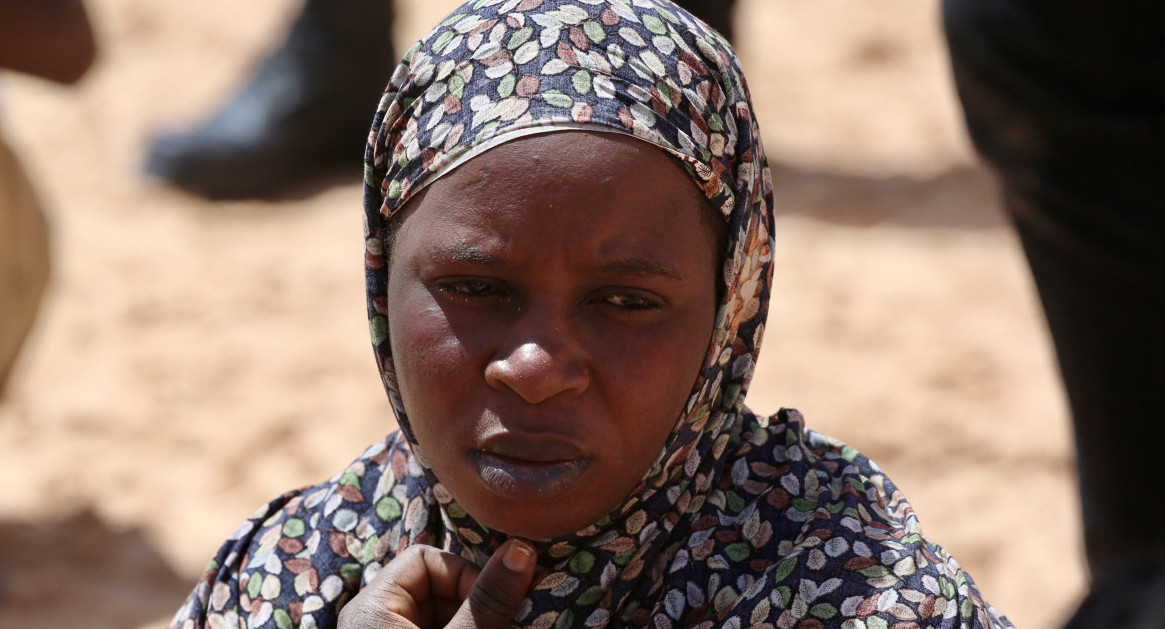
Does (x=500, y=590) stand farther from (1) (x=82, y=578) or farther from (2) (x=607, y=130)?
(1) (x=82, y=578)

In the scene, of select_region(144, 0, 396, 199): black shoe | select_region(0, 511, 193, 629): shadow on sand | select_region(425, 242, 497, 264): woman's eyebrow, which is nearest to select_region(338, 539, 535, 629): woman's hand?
select_region(425, 242, 497, 264): woman's eyebrow

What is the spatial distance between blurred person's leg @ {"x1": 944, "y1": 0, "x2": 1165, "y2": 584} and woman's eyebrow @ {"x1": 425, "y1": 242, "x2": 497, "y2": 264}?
1.44 m

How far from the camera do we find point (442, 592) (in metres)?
1.87

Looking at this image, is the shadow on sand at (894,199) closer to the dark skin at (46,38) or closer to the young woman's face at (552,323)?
the dark skin at (46,38)

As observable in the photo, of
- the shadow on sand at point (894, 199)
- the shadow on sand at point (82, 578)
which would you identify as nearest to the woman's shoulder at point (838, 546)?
the shadow on sand at point (82, 578)

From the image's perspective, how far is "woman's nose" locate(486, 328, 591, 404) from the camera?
1607mm

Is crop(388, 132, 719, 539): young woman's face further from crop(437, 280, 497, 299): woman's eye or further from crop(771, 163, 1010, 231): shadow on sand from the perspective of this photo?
crop(771, 163, 1010, 231): shadow on sand

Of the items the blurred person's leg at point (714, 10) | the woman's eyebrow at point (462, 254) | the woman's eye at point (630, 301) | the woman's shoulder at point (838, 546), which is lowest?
the woman's shoulder at point (838, 546)

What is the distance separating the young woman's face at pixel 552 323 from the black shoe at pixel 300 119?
5.37 m

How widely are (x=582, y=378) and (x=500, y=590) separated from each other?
0.34 metres

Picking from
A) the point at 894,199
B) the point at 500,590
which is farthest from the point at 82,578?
the point at 894,199

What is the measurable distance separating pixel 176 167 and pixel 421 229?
18.2 ft

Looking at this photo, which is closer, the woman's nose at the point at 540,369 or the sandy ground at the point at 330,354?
the woman's nose at the point at 540,369

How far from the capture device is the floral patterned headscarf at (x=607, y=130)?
68.5 inches
